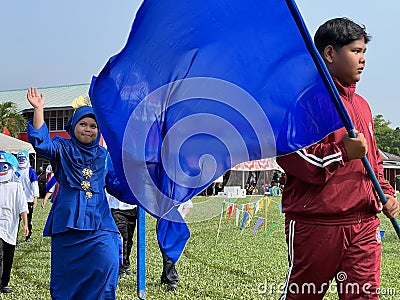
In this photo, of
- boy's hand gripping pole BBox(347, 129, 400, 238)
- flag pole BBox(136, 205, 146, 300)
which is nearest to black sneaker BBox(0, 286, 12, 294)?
flag pole BBox(136, 205, 146, 300)

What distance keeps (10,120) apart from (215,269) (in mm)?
34514

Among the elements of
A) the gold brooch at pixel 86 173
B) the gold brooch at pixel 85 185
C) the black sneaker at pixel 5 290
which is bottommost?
the black sneaker at pixel 5 290

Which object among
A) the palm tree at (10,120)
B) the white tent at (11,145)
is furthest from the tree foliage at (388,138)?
the white tent at (11,145)

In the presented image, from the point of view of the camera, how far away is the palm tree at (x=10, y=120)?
4125cm

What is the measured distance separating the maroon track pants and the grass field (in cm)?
320

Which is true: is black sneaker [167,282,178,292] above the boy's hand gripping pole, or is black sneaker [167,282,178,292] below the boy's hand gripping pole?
below

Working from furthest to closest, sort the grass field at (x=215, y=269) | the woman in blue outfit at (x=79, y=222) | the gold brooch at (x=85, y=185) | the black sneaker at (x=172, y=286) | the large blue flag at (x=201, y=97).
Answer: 1. the black sneaker at (x=172, y=286)
2. the grass field at (x=215, y=269)
3. the gold brooch at (x=85, y=185)
4. the woman in blue outfit at (x=79, y=222)
5. the large blue flag at (x=201, y=97)

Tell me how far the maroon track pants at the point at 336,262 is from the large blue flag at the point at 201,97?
0.55 meters

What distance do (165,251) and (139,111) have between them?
0.92 meters

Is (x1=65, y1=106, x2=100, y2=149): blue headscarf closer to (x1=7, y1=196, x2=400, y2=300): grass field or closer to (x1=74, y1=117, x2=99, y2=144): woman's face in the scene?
(x1=74, y1=117, x2=99, y2=144): woman's face

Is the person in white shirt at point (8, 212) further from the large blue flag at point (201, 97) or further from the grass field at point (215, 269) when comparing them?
the large blue flag at point (201, 97)

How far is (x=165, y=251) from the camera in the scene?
4332 mm

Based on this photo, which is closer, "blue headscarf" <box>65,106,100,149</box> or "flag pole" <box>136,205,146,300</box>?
"flag pole" <box>136,205,146,300</box>

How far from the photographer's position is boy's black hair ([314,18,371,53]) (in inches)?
156
